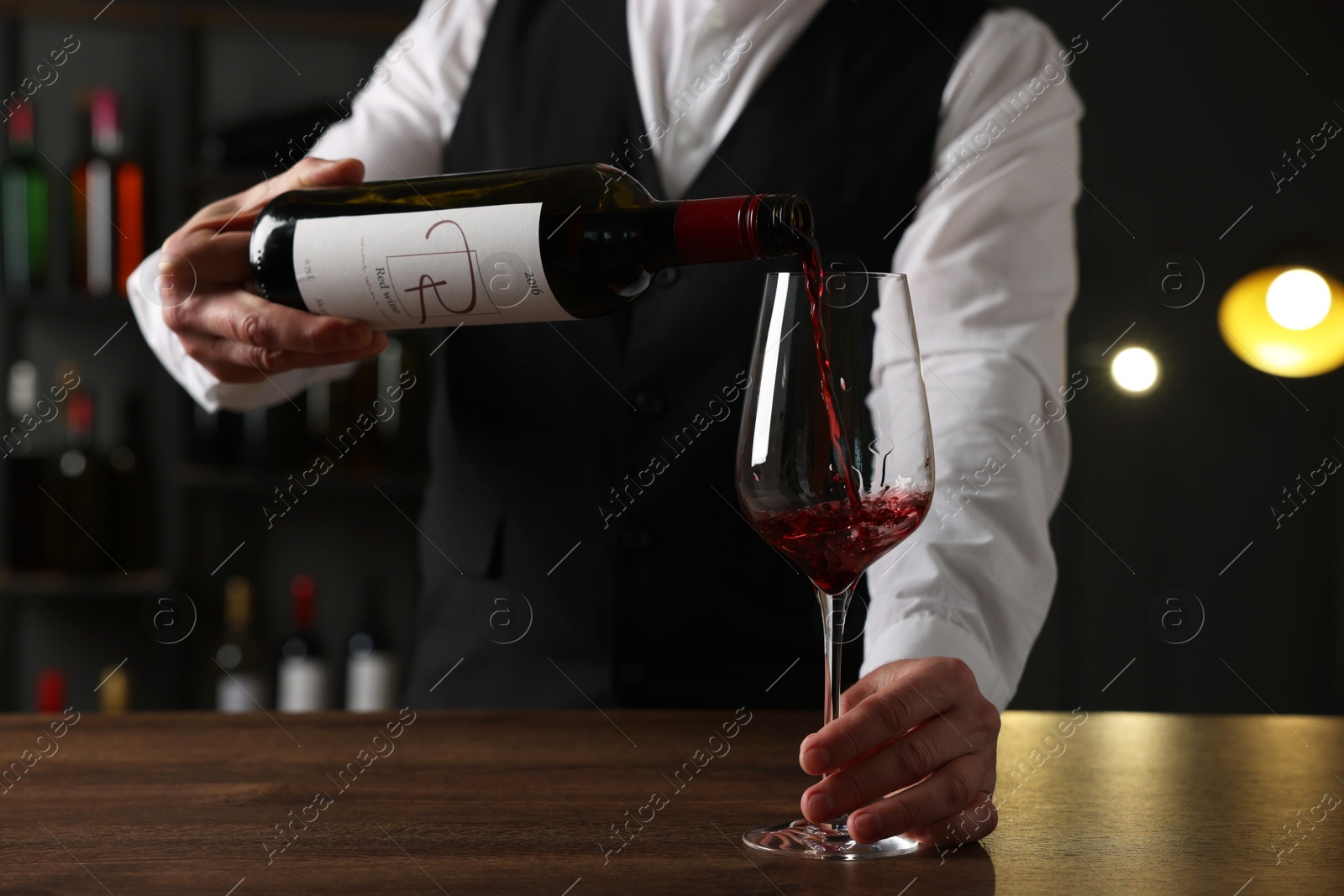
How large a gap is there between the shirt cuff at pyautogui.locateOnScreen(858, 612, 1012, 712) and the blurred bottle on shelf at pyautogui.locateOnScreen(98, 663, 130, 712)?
1810 mm

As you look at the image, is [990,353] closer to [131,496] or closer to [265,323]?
[265,323]

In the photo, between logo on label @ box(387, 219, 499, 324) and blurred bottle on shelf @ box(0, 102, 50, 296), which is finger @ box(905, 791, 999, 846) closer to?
logo on label @ box(387, 219, 499, 324)

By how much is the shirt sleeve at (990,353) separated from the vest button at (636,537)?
1.02 feet

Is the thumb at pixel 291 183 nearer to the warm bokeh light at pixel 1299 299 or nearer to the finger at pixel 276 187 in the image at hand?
the finger at pixel 276 187

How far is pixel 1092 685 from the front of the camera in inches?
97.0

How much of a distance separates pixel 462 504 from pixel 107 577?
1244mm

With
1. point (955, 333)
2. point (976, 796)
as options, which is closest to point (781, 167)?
point (955, 333)

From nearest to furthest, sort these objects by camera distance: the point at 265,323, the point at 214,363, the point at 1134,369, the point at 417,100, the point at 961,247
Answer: the point at 265,323, the point at 214,363, the point at 961,247, the point at 417,100, the point at 1134,369

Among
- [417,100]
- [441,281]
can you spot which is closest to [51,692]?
[417,100]

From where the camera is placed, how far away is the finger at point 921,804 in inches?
22.5

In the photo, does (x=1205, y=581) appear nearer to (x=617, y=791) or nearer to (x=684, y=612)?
(x=684, y=612)

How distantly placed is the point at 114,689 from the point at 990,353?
186 centimetres

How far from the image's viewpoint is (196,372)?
3.57 feet

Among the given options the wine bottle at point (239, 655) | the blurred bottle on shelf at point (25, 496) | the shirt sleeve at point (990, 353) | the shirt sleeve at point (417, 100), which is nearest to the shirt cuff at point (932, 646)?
the shirt sleeve at point (990, 353)
